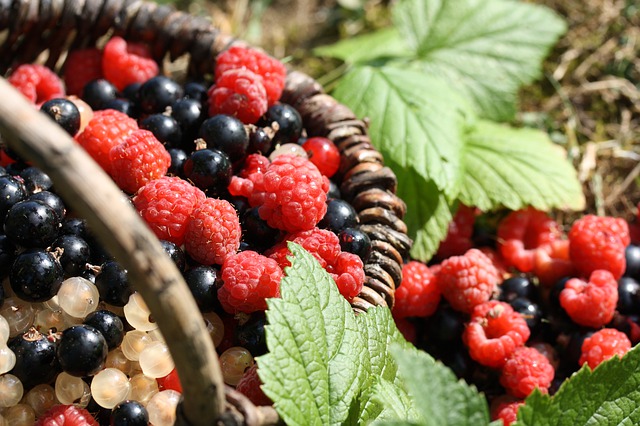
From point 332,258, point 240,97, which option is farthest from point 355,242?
point 240,97

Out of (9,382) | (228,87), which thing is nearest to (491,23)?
(228,87)

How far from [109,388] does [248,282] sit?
329 millimetres

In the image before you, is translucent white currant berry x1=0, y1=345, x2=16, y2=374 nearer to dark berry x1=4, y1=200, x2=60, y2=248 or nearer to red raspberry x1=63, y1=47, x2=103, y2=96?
dark berry x1=4, y1=200, x2=60, y2=248

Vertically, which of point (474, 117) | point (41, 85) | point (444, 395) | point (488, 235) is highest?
point (41, 85)

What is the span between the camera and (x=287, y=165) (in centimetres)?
157

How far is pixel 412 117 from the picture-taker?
6.76 ft

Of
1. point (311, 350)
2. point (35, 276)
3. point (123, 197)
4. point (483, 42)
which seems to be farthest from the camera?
point (483, 42)

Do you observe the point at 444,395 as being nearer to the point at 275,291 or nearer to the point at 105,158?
the point at 275,291

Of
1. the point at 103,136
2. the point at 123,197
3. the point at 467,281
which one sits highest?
the point at 123,197

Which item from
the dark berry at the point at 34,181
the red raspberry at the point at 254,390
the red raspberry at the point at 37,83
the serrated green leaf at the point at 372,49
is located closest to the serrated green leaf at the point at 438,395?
the red raspberry at the point at 254,390

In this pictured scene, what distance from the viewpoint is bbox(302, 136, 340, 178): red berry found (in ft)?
5.79

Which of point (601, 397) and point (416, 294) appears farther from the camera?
point (416, 294)

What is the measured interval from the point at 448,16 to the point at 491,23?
→ 158mm

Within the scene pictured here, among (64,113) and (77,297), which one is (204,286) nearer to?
(77,297)
